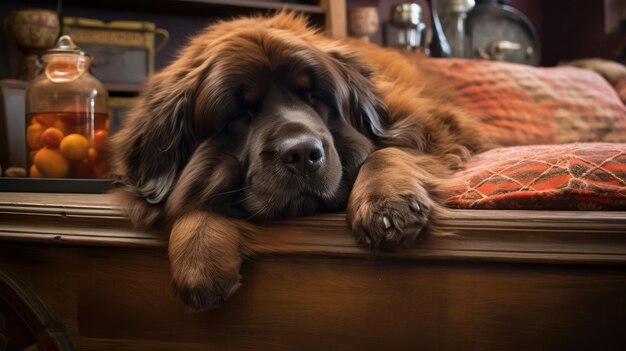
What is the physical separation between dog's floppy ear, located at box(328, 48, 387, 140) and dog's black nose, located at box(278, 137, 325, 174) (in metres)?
0.30

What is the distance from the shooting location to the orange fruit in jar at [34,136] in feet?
6.43

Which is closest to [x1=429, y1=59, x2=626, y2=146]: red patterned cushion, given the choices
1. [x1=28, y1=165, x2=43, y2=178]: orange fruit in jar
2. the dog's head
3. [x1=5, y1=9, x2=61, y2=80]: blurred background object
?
the dog's head

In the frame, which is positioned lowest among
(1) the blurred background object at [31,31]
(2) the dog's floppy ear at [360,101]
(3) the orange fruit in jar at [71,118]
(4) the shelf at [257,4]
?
(3) the orange fruit in jar at [71,118]

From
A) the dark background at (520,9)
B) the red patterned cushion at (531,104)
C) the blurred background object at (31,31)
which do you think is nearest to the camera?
the red patterned cushion at (531,104)

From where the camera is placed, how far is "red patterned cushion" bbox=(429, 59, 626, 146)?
7.88 feet

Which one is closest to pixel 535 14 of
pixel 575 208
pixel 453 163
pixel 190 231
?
pixel 453 163

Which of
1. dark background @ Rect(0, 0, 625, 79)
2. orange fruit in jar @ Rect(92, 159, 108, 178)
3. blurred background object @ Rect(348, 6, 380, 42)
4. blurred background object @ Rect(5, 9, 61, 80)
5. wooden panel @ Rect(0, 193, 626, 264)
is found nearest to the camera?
wooden panel @ Rect(0, 193, 626, 264)

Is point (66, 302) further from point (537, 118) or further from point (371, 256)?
point (537, 118)

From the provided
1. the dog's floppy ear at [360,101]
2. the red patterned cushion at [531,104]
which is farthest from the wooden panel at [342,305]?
the red patterned cushion at [531,104]

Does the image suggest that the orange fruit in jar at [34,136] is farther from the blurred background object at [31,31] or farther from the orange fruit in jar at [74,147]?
the blurred background object at [31,31]

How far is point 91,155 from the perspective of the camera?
2.00 m

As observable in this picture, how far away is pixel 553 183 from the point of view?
1223 millimetres

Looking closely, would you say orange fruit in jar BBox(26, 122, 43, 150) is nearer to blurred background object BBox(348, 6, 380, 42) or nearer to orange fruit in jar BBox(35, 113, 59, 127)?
orange fruit in jar BBox(35, 113, 59, 127)

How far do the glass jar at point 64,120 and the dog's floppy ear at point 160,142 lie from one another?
1.48 feet
